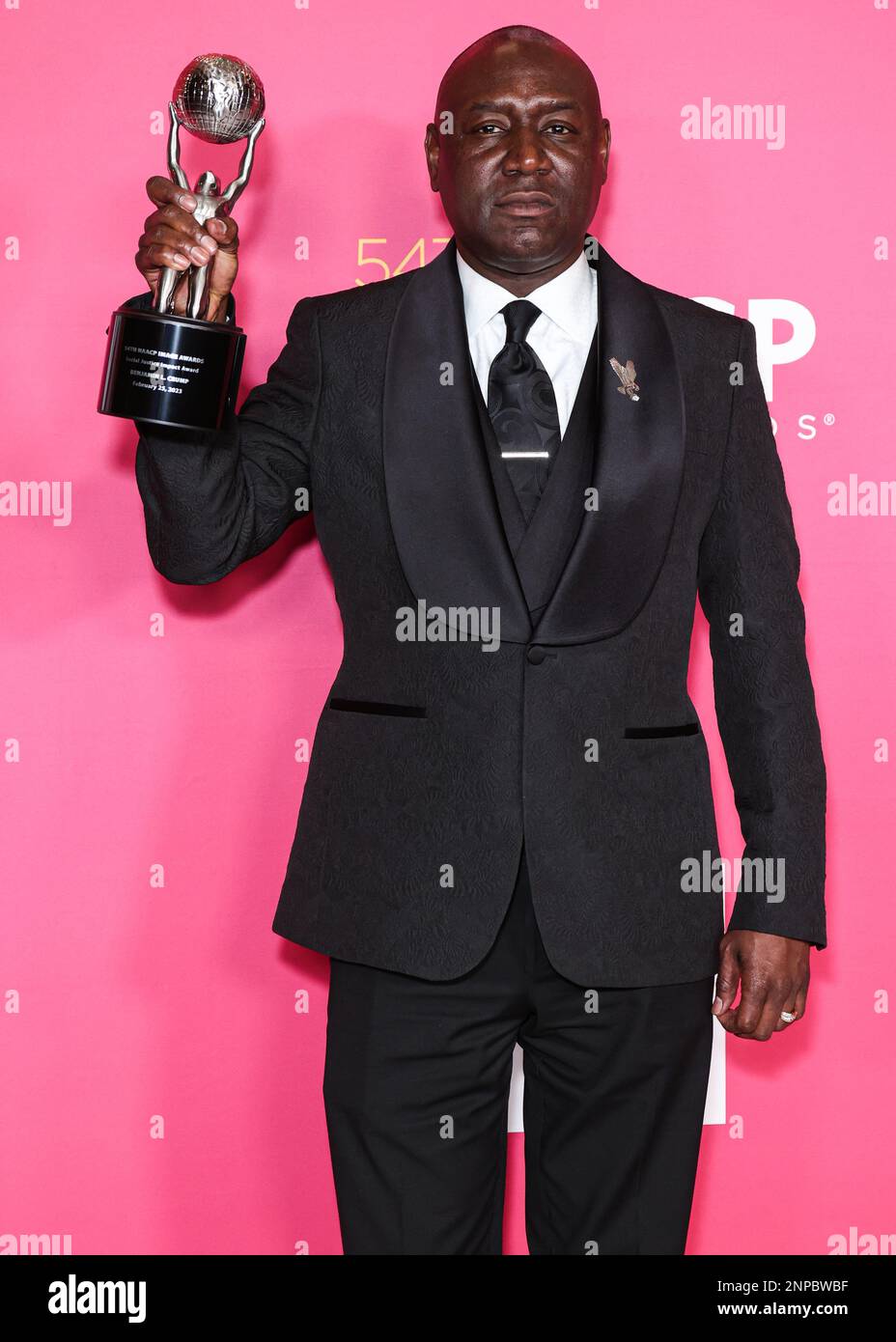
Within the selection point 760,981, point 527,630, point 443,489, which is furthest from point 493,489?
point 760,981

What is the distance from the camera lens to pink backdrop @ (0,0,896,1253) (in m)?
1.98

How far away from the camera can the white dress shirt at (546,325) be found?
1683mm

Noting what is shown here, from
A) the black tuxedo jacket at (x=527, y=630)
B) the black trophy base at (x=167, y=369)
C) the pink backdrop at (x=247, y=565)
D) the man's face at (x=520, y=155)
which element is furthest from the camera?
the pink backdrop at (x=247, y=565)

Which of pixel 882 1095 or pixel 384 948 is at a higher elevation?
pixel 384 948

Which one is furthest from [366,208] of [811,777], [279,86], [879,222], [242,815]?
→ [811,777]

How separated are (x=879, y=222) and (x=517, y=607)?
963 mm

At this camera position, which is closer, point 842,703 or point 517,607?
point 517,607

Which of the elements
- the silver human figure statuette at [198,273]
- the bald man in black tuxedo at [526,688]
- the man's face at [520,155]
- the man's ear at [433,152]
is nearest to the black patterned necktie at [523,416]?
the bald man in black tuxedo at [526,688]

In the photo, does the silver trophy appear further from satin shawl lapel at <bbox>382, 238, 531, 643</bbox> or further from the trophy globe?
satin shawl lapel at <bbox>382, 238, 531, 643</bbox>

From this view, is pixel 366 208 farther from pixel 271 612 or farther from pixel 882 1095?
pixel 882 1095

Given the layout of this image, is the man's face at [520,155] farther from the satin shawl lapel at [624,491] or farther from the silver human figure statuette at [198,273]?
the silver human figure statuette at [198,273]

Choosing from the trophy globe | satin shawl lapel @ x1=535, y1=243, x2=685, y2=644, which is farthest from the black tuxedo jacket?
the trophy globe

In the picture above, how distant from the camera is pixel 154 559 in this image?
161 centimetres

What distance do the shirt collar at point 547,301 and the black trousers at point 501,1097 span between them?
647mm
